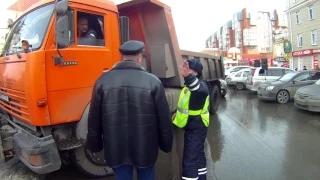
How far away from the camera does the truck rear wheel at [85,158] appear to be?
Answer: 3562mm

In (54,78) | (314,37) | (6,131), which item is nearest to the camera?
(54,78)

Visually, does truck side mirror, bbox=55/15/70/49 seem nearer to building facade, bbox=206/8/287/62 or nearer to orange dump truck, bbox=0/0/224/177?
orange dump truck, bbox=0/0/224/177

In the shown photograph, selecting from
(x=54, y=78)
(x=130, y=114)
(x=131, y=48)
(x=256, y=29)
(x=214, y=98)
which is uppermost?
(x=256, y=29)

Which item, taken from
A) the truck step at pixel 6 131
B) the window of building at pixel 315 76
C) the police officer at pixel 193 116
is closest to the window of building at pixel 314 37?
the window of building at pixel 315 76

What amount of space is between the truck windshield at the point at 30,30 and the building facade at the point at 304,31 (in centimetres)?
2836

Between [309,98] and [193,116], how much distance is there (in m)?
7.32

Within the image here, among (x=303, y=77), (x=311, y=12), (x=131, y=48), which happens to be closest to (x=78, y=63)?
(x=131, y=48)

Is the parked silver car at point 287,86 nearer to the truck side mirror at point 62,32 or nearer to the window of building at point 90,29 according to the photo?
the window of building at point 90,29

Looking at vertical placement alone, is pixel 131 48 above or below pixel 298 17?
below

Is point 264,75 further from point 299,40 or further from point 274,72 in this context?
point 299,40

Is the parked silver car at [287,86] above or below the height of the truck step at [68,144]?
above

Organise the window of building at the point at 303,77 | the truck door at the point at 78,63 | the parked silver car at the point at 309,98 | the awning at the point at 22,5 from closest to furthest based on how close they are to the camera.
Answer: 1. the truck door at the point at 78,63
2. the awning at the point at 22,5
3. the parked silver car at the point at 309,98
4. the window of building at the point at 303,77

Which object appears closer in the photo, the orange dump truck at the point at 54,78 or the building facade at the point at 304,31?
the orange dump truck at the point at 54,78

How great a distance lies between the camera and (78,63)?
3547mm
